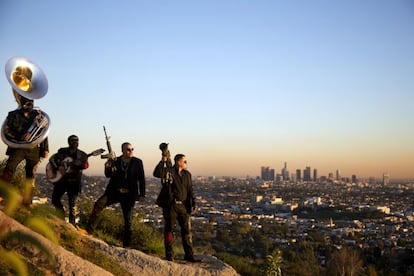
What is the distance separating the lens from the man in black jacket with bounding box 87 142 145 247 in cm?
827

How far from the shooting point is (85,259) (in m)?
6.93

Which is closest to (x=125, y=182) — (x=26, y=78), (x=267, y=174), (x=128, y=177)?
(x=128, y=177)

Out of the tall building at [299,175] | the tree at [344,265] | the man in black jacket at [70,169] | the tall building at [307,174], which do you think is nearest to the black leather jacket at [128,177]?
the man in black jacket at [70,169]

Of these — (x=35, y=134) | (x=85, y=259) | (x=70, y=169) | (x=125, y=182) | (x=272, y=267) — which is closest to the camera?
(x=85, y=259)

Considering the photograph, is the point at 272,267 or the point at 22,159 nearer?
the point at 22,159

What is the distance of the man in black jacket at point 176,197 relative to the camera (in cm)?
795

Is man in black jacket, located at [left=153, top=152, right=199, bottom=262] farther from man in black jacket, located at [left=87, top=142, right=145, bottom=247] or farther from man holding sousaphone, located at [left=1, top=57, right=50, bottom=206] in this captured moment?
man holding sousaphone, located at [left=1, top=57, right=50, bottom=206]

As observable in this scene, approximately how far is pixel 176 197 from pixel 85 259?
171 cm

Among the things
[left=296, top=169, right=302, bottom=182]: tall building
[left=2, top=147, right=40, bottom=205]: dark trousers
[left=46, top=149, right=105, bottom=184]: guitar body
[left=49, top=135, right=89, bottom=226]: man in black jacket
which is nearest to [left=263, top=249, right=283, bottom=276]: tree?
[left=49, top=135, right=89, bottom=226]: man in black jacket

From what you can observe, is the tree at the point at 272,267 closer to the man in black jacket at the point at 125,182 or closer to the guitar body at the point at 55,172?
the man in black jacket at the point at 125,182

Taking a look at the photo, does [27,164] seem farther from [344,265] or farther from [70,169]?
[344,265]

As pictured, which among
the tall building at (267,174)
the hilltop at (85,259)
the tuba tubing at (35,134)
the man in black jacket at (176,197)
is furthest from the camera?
the tall building at (267,174)

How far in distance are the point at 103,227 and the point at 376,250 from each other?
2870 centimetres

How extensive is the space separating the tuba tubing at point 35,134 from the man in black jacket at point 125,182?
4.22ft
